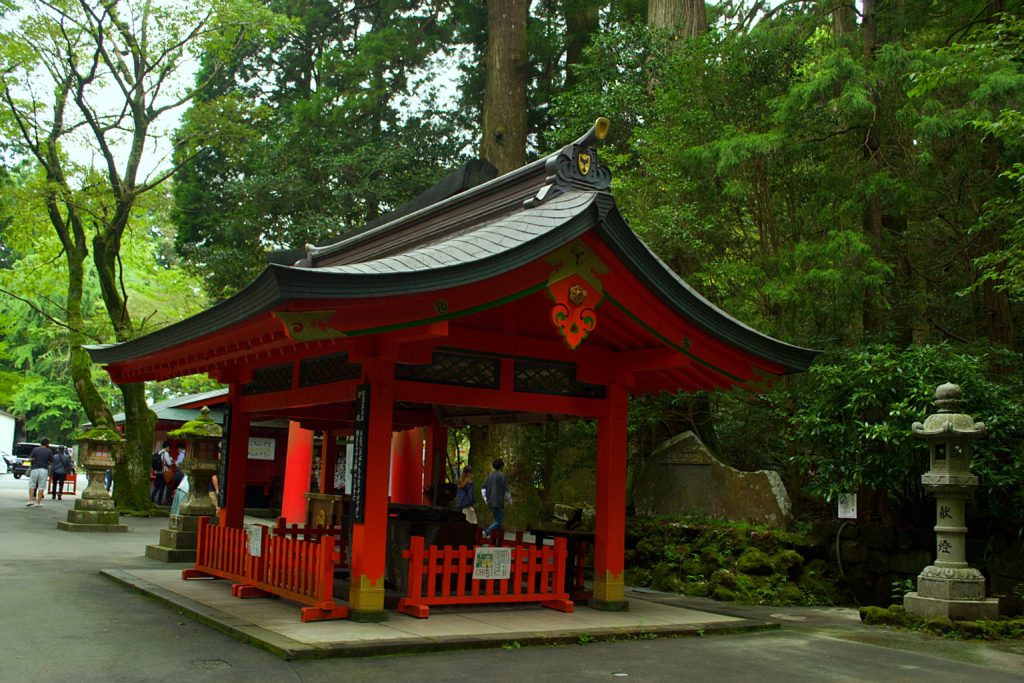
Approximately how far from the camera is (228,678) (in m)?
6.13

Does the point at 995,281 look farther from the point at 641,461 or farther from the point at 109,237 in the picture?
the point at 109,237

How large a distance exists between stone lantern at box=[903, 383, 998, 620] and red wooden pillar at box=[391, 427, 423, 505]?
408 inches

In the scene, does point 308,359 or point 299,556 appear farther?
point 308,359

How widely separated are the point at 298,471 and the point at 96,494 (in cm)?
416

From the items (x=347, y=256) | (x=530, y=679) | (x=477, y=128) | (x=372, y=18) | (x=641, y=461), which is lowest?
(x=530, y=679)

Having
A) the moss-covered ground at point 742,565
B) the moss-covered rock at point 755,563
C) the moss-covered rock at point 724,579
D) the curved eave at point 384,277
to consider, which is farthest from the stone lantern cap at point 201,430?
the moss-covered rock at point 755,563

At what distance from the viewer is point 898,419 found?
36.5 ft

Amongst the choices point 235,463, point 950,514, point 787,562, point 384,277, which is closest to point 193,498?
point 235,463

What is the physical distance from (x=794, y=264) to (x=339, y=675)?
9.84 m

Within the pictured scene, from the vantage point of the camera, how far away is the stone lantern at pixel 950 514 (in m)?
9.70

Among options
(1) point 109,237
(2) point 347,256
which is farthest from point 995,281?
(1) point 109,237

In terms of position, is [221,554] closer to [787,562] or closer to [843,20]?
[787,562]

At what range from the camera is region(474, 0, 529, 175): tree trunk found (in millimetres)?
19938

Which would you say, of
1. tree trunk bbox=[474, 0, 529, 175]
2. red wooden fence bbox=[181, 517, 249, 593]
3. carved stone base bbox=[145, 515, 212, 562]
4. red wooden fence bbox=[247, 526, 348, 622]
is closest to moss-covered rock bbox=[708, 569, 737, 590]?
red wooden fence bbox=[247, 526, 348, 622]
